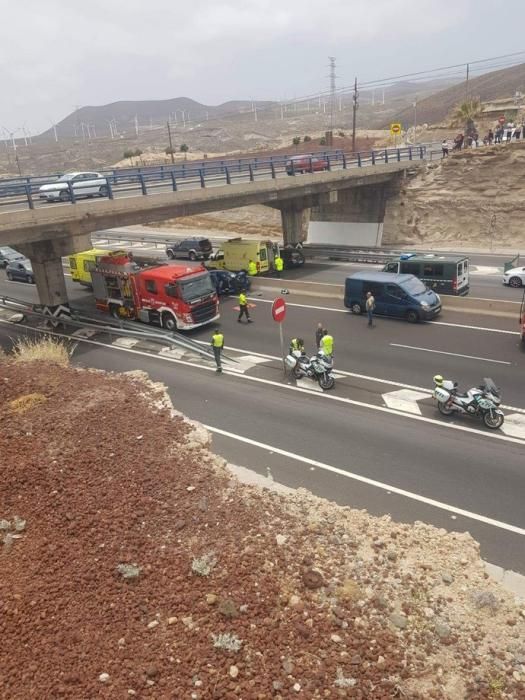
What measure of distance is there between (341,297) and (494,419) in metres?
16.4

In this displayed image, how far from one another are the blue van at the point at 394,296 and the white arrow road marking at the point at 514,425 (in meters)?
10.2

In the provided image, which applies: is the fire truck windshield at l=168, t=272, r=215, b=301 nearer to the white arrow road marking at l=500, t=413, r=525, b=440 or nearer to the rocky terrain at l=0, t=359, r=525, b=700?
the rocky terrain at l=0, t=359, r=525, b=700

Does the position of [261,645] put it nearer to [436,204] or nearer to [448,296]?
[448,296]

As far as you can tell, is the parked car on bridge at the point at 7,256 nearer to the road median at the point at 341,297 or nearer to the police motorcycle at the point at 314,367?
the road median at the point at 341,297

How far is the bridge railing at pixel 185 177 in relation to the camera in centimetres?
2553

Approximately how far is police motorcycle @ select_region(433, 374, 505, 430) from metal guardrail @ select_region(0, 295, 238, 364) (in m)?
8.76

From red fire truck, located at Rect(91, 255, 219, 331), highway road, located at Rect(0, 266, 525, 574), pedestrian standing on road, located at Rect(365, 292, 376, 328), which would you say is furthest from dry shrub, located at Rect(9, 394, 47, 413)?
pedestrian standing on road, located at Rect(365, 292, 376, 328)

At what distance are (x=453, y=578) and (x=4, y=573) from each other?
749cm

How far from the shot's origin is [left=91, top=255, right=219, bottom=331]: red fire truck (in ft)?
81.1

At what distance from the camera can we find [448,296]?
27266 millimetres

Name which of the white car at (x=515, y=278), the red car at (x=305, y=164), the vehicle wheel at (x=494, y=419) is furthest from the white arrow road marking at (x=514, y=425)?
the red car at (x=305, y=164)

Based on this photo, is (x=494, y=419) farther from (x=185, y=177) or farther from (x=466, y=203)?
(x=466, y=203)

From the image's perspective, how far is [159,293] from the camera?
25.3m

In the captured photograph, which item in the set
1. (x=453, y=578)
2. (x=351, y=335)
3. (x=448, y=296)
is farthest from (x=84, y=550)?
(x=448, y=296)
